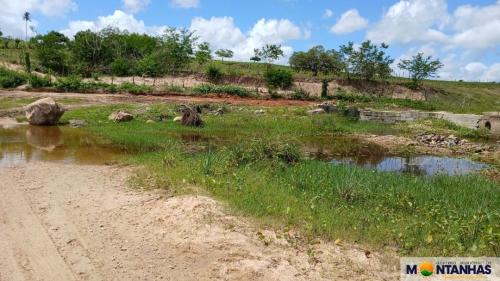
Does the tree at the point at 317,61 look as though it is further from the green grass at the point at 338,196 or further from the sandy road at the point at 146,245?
the sandy road at the point at 146,245

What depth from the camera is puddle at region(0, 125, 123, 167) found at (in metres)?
14.5

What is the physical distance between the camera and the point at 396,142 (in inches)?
903

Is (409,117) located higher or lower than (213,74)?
lower

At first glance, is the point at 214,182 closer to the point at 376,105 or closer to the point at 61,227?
the point at 61,227

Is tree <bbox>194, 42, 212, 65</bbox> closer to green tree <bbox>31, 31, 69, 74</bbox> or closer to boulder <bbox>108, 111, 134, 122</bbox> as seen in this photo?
green tree <bbox>31, 31, 69, 74</bbox>

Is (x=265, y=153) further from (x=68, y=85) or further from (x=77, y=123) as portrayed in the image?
(x=68, y=85)

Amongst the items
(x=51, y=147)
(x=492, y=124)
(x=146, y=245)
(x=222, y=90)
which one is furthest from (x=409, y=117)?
(x=146, y=245)

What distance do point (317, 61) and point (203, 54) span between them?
15535mm

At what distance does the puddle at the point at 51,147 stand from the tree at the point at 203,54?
1364 inches

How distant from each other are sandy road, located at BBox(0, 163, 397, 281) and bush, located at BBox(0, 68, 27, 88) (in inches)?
1247

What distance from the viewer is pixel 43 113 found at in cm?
2227

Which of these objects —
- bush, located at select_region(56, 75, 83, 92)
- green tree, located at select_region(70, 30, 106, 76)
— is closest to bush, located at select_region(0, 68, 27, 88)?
bush, located at select_region(56, 75, 83, 92)
